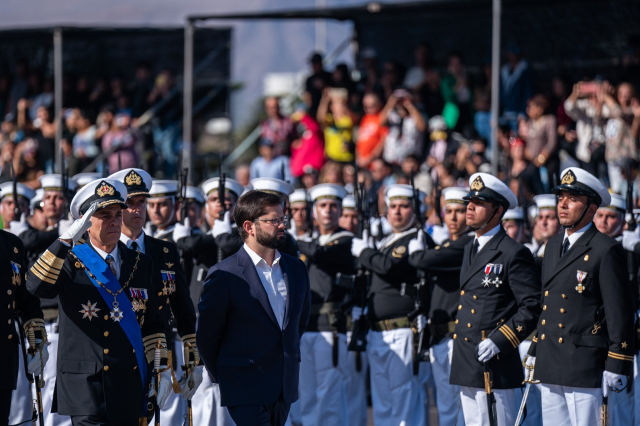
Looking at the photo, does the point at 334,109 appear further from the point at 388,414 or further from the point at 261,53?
the point at 388,414

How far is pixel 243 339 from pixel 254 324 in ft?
0.32

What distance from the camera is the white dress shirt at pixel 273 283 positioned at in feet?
18.3

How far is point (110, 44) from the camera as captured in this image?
54.9 feet

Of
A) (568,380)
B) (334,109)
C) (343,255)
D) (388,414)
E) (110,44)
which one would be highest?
(110,44)

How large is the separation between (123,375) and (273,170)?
815 cm

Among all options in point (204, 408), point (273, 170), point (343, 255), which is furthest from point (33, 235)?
point (273, 170)

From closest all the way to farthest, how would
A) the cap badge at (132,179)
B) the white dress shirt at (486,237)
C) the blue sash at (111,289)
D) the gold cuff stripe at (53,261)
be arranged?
the gold cuff stripe at (53,261), the blue sash at (111,289), the cap badge at (132,179), the white dress shirt at (486,237)

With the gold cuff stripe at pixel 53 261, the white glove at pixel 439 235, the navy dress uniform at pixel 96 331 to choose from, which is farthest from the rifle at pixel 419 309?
the gold cuff stripe at pixel 53 261

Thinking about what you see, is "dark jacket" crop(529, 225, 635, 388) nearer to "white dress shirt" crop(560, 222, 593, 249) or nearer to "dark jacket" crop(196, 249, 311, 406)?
"white dress shirt" crop(560, 222, 593, 249)

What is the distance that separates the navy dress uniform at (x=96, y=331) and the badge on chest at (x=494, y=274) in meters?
2.30

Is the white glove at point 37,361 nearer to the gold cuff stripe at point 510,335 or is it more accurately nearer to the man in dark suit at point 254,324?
the man in dark suit at point 254,324

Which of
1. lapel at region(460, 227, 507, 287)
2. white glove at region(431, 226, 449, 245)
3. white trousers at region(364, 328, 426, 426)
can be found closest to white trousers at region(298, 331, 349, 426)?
white trousers at region(364, 328, 426, 426)

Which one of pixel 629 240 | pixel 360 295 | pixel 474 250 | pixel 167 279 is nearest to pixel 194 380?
pixel 167 279

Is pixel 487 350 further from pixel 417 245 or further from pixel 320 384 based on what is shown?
pixel 320 384
